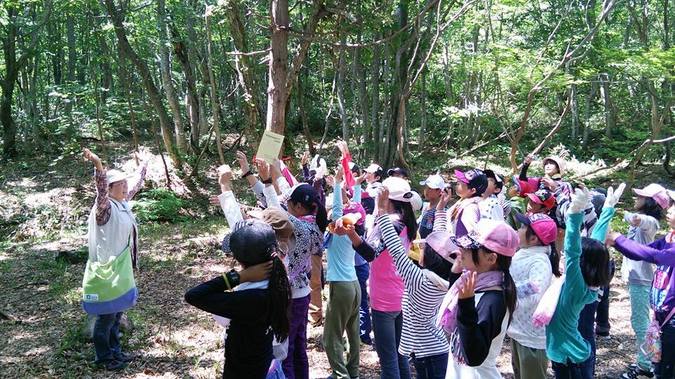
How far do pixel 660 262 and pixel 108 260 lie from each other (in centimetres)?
446

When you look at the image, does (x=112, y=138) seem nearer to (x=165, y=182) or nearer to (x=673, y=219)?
(x=165, y=182)

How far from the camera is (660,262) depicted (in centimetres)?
394

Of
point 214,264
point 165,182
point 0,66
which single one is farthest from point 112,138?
point 214,264

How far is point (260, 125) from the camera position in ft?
21.7

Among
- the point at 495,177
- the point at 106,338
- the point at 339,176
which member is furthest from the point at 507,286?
the point at 106,338

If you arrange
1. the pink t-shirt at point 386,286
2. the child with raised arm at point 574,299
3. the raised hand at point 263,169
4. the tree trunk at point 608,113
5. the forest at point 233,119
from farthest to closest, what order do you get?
the tree trunk at point 608,113 < the forest at point 233,119 < the raised hand at point 263,169 < the pink t-shirt at point 386,286 < the child with raised arm at point 574,299

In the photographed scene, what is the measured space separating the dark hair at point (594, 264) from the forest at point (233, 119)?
2.18 meters

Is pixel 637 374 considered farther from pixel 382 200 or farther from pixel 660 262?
pixel 382 200

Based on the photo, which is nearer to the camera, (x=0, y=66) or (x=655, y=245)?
(x=655, y=245)

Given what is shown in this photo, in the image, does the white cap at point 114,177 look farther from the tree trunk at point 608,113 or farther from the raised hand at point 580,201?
the tree trunk at point 608,113

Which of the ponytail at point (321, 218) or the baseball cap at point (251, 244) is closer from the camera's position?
the baseball cap at point (251, 244)

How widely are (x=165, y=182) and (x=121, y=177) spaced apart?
996 centimetres

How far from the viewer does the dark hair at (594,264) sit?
3.38 meters

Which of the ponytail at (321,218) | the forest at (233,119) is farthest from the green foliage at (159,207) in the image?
the ponytail at (321,218)
